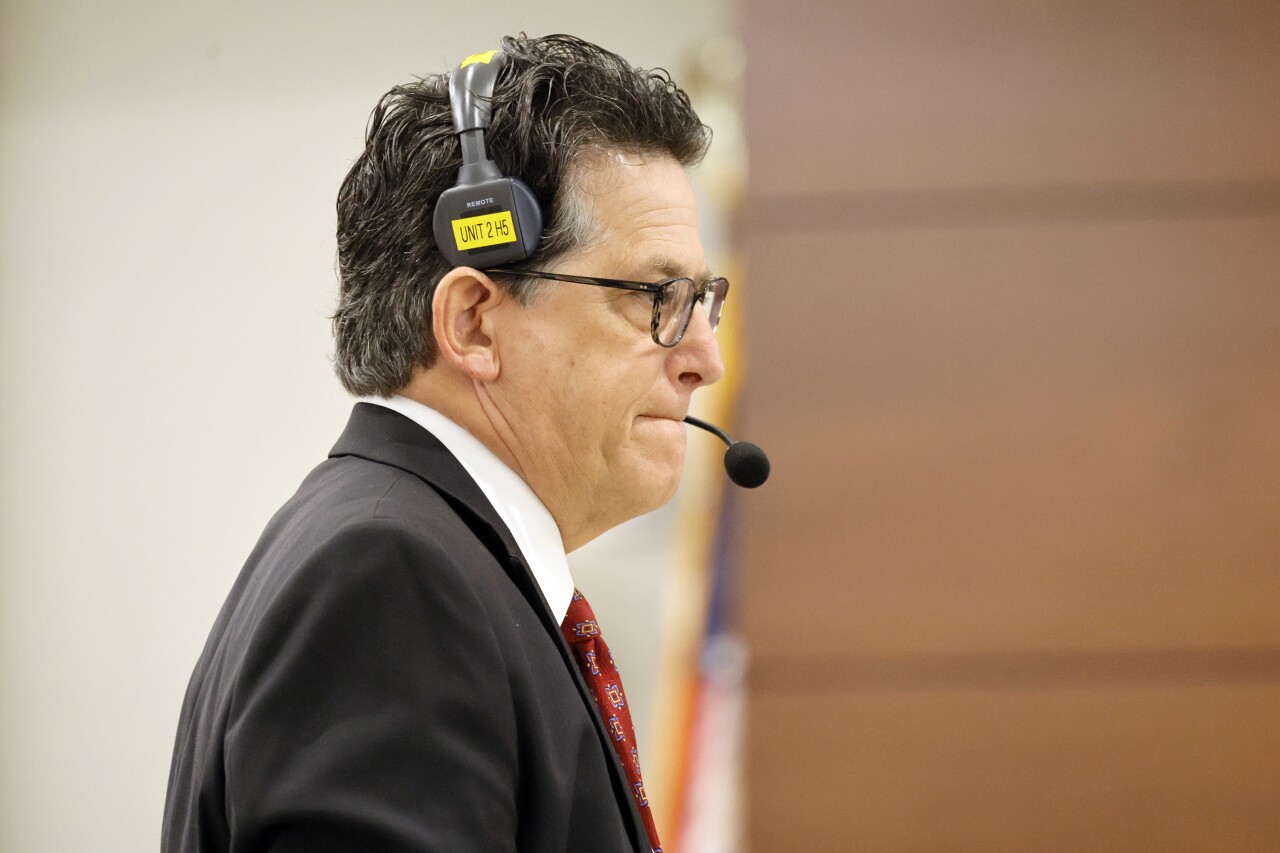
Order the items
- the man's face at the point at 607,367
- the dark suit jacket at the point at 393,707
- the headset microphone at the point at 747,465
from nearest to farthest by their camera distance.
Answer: the dark suit jacket at the point at 393,707 < the man's face at the point at 607,367 < the headset microphone at the point at 747,465

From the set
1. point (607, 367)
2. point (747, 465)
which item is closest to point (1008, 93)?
point (747, 465)

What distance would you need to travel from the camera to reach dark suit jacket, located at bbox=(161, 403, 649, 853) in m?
0.55

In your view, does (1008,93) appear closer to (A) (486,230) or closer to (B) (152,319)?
(A) (486,230)

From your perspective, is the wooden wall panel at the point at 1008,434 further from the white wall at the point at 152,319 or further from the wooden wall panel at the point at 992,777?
the white wall at the point at 152,319

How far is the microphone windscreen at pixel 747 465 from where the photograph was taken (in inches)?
39.2

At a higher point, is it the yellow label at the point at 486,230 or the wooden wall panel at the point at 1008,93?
the wooden wall panel at the point at 1008,93

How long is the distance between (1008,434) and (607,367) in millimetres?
779

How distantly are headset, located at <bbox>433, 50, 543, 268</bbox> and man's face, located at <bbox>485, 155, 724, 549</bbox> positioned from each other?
0.05 meters

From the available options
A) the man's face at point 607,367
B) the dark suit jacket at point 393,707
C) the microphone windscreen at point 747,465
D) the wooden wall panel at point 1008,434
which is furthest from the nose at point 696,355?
the wooden wall panel at point 1008,434

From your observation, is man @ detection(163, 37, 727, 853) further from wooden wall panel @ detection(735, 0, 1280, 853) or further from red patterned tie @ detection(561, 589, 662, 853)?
wooden wall panel @ detection(735, 0, 1280, 853)

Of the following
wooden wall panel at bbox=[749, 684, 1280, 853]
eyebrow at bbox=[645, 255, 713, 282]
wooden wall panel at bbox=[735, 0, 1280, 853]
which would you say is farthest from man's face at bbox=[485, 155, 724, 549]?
wooden wall panel at bbox=[749, 684, 1280, 853]

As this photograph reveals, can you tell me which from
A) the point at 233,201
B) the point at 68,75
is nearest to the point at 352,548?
the point at 233,201

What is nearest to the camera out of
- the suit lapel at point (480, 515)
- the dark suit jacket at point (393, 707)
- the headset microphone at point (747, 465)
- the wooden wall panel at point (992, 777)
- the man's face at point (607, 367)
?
the dark suit jacket at point (393, 707)

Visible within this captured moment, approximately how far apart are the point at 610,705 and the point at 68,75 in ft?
4.11
